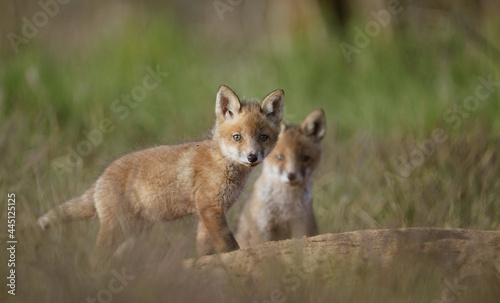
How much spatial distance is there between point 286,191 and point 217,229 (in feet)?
8.48

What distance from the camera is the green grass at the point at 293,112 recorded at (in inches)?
293

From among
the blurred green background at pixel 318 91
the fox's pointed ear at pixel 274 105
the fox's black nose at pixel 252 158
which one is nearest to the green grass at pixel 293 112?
the blurred green background at pixel 318 91

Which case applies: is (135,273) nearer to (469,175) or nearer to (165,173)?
(165,173)

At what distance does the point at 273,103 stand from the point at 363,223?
2653 millimetres

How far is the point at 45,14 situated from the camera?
12680 mm

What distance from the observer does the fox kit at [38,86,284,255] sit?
17.8 feet
